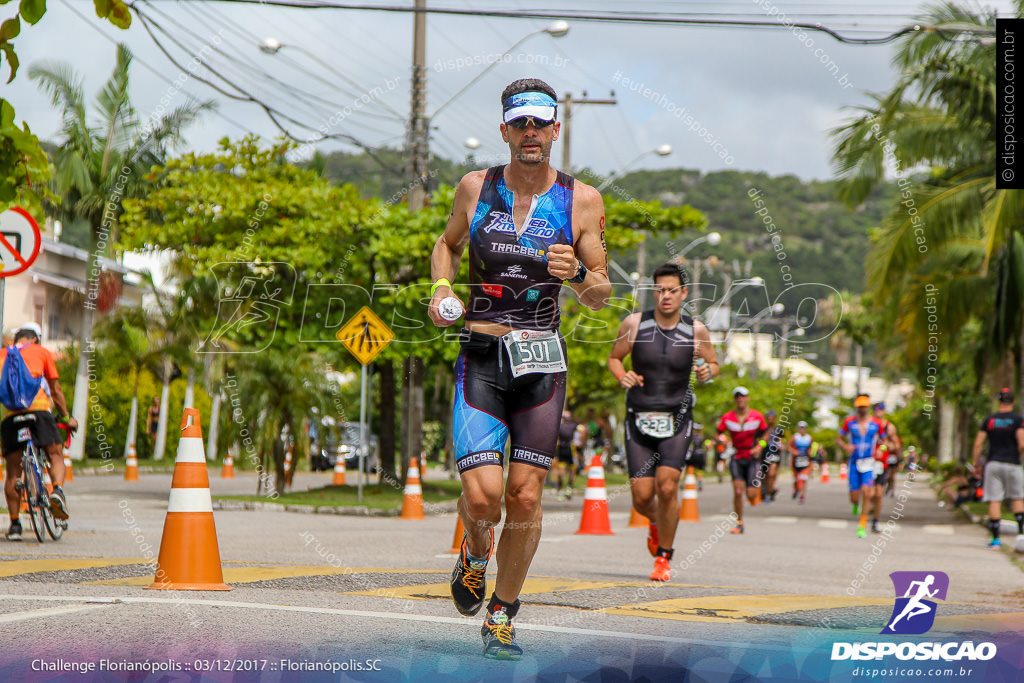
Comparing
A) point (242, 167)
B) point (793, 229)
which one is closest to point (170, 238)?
point (242, 167)

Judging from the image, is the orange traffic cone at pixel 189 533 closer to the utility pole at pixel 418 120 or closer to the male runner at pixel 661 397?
the male runner at pixel 661 397

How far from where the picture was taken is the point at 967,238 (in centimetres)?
2339

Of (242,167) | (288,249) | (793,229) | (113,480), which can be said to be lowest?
(113,480)

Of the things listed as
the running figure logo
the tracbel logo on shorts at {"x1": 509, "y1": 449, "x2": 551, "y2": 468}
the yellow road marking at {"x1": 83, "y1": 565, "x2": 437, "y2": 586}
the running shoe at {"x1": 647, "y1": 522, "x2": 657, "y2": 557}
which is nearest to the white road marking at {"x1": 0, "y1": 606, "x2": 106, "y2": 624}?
the yellow road marking at {"x1": 83, "y1": 565, "x2": 437, "y2": 586}

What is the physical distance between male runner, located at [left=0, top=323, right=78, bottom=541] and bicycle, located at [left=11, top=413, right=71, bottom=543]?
3cm

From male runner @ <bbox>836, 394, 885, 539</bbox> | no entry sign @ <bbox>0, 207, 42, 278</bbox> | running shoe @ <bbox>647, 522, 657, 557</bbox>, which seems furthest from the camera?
male runner @ <bbox>836, 394, 885, 539</bbox>

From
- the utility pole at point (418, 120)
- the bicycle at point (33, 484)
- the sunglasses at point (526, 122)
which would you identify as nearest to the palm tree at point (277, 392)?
the utility pole at point (418, 120)

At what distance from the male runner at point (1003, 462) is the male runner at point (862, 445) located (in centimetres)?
169

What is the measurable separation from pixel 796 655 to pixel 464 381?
178 cm

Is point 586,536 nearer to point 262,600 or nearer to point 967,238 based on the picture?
point 262,600

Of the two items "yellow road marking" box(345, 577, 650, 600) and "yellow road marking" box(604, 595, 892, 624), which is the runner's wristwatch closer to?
"yellow road marking" box(345, 577, 650, 600)

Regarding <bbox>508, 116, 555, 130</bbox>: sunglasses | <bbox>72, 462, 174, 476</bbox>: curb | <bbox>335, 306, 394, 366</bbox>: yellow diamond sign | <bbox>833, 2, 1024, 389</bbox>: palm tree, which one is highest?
<bbox>833, 2, 1024, 389</bbox>: palm tree

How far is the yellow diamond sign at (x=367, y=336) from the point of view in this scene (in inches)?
719

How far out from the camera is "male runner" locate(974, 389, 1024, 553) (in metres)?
15.4
